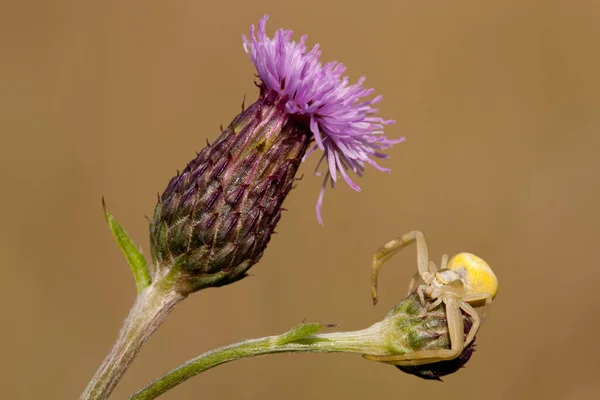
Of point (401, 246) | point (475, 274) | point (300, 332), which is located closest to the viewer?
point (300, 332)

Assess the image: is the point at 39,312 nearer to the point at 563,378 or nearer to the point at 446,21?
the point at 563,378

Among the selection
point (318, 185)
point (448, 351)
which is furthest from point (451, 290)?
point (318, 185)

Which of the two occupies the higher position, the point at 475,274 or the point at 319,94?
the point at 319,94

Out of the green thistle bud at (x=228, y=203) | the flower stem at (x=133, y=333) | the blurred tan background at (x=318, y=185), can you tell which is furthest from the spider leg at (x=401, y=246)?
the blurred tan background at (x=318, y=185)

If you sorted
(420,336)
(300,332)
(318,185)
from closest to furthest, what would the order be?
(300,332) < (420,336) < (318,185)

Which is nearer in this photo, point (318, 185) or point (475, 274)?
point (475, 274)

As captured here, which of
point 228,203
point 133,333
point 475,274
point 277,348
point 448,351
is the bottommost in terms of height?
point 448,351

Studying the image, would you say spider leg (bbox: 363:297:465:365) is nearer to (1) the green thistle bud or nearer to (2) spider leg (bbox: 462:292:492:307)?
(2) spider leg (bbox: 462:292:492:307)

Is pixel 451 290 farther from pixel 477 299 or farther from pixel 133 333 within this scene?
pixel 133 333
